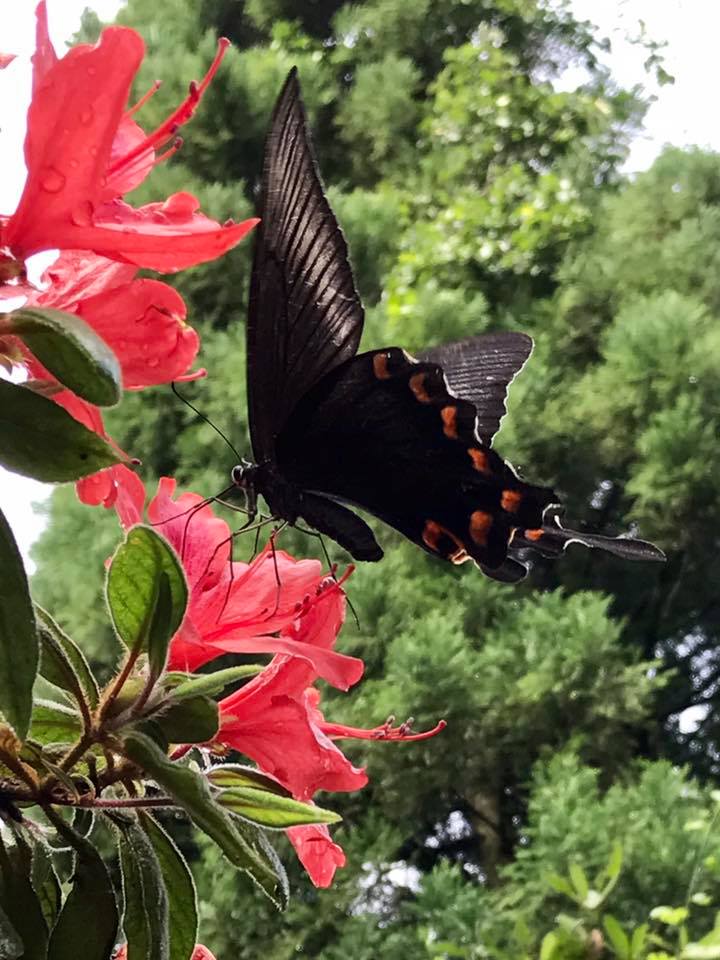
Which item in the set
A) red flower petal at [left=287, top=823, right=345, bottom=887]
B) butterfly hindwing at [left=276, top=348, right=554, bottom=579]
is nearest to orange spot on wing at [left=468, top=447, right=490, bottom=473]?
butterfly hindwing at [left=276, top=348, right=554, bottom=579]

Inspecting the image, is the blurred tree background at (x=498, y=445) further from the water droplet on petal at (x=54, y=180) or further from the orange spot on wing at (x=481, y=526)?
the water droplet on petal at (x=54, y=180)

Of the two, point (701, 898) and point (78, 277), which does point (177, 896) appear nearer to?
point (78, 277)

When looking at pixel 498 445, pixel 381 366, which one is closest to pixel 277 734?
pixel 381 366

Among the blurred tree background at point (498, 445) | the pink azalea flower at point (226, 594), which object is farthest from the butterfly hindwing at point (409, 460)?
the blurred tree background at point (498, 445)

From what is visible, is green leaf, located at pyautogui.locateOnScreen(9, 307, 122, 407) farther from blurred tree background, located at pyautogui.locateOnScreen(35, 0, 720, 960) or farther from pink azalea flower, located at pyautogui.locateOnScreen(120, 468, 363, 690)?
blurred tree background, located at pyautogui.locateOnScreen(35, 0, 720, 960)

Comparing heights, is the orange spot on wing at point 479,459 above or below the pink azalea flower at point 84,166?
below

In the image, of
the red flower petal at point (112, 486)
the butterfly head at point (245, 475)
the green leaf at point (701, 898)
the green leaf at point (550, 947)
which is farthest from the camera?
the green leaf at point (701, 898)

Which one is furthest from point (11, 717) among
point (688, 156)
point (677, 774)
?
point (688, 156)

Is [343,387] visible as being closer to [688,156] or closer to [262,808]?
[262,808]
